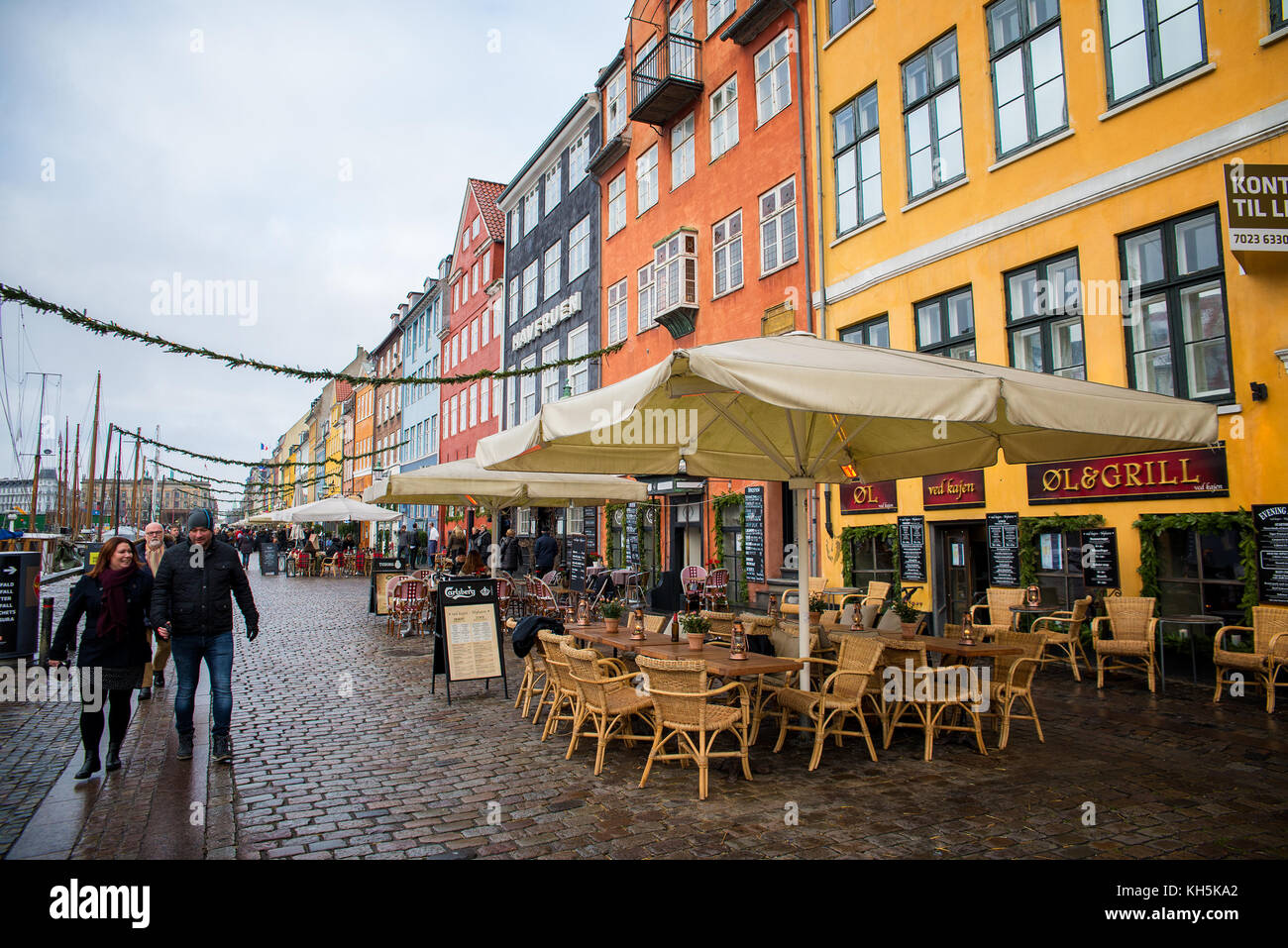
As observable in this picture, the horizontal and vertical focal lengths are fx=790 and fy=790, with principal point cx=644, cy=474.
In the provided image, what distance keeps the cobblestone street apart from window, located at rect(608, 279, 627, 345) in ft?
58.4

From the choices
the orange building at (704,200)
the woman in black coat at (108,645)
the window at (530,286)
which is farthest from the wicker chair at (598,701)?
the window at (530,286)

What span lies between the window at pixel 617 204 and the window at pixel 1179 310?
16753 millimetres

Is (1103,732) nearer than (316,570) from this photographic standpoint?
Yes

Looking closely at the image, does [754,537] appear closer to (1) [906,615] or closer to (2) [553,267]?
(1) [906,615]

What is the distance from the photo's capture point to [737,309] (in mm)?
18391

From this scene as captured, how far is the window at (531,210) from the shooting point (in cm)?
3222

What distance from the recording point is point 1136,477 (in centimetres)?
974

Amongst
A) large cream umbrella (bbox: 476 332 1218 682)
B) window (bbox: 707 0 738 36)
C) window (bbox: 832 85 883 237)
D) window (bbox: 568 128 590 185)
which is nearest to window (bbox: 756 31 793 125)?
window (bbox: 832 85 883 237)

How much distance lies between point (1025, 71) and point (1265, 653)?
28.7 ft

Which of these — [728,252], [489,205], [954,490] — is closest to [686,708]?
[954,490]

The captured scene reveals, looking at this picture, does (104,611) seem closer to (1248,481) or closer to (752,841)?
(752,841)

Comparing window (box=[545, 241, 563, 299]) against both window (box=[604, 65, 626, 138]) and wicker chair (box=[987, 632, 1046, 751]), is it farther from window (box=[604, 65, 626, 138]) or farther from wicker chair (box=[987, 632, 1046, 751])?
wicker chair (box=[987, 632, 1046, 751])
